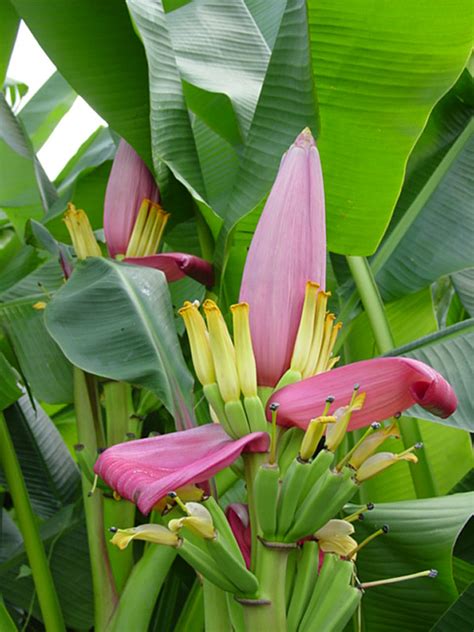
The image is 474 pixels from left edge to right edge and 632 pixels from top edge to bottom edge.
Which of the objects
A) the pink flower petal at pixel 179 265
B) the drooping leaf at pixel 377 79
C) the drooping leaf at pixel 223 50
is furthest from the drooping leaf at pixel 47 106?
the drooping leaf at pixel 377 79

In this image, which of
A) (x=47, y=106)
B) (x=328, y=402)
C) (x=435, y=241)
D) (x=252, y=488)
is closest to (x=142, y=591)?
(x=252, y=488)

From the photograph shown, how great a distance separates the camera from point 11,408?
1009 millimetres

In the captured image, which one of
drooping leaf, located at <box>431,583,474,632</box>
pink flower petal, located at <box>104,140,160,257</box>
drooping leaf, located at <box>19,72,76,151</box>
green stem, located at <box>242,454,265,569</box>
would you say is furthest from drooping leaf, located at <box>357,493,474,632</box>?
drooping leaf, located at <box>19,72,76,151</box>

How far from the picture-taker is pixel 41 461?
997mm

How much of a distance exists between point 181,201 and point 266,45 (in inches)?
8.1

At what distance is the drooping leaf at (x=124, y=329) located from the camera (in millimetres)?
658

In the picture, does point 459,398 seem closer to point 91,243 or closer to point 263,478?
point 263,478

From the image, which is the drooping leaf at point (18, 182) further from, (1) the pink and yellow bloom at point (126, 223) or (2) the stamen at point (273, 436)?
(2) the stamen at point (273, 436)

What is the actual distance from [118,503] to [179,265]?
0.73ft

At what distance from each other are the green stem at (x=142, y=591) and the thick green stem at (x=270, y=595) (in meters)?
0.17

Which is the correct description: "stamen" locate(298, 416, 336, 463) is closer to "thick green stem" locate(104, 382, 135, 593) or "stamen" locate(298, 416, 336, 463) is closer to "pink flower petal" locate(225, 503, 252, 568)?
"pink flower petal" locate(225, 503, 252, 568)

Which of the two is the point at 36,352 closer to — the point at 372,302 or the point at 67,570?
the point at 67,570

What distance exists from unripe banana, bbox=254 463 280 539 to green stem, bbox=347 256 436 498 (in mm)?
297

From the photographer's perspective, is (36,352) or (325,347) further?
(36,352)
